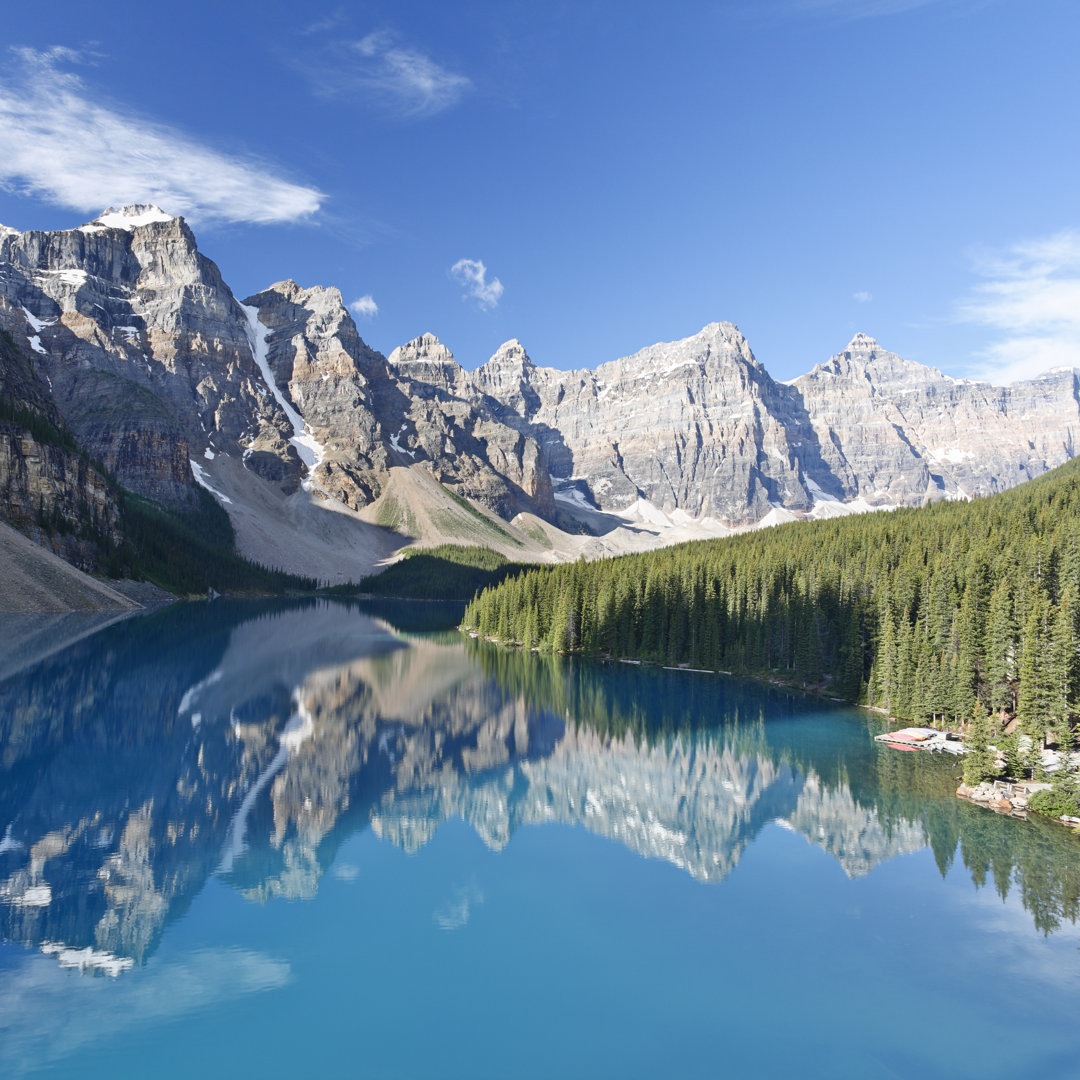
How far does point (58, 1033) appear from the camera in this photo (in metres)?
16.4

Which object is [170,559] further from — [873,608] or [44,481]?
[873,608]

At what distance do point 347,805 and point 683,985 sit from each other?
61.3 feet

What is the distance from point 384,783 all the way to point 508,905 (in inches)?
578

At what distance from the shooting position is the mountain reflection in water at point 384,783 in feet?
83.1

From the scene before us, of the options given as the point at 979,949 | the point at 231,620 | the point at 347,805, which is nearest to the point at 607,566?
the point at 231,620

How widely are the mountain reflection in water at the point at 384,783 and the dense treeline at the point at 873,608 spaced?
623 centimetres

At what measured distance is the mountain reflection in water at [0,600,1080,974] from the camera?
2534 centimetres

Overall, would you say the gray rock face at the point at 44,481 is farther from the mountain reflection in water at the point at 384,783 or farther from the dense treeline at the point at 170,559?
the mountain reflection in water at the point at 384,783

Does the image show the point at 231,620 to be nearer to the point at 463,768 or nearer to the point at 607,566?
the point at 607,566

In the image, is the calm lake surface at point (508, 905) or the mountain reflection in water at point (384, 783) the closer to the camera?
the calm lake surface at point (508, 905)

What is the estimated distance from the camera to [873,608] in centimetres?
6650

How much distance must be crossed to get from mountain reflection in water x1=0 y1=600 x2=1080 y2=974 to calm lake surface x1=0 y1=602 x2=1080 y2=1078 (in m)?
0.20

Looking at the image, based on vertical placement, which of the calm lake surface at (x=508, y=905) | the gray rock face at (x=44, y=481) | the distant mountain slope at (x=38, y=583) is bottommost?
the calm lake surface at (x=508, y=905)

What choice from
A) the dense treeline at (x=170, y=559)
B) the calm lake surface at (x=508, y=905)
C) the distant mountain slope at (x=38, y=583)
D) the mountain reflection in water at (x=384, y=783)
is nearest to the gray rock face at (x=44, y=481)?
the dense treeline at (x=170, y=559)
